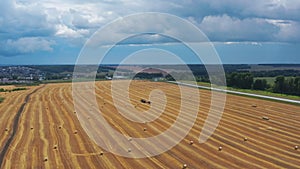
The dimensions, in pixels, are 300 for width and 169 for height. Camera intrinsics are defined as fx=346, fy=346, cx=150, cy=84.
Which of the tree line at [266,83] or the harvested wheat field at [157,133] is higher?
the tree line at [266,83]

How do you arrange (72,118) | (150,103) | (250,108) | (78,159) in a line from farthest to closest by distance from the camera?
(150,103)
(250,108)
(72,118)
(78,159)

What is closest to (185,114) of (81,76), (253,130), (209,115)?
(209,115)

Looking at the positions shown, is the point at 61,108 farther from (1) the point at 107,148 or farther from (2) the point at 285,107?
(2) the point at 285,107

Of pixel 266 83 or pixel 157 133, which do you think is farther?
pixel 266 83

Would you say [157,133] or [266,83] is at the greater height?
[266,83]

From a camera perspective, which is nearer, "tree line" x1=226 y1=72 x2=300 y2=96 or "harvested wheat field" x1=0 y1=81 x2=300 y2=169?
"harvested wheat field" x1=0 y1=81 x2=300 y2=169

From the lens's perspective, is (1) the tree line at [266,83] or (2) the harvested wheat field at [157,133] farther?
(1) the tree line at [266,83]

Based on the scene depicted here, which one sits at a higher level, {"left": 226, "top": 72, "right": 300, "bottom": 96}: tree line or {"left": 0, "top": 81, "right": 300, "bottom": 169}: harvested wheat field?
{"left": 226, "top": 72, "right": 300, "bottom": 96}: tree line

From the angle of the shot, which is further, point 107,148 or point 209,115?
point 209,115
